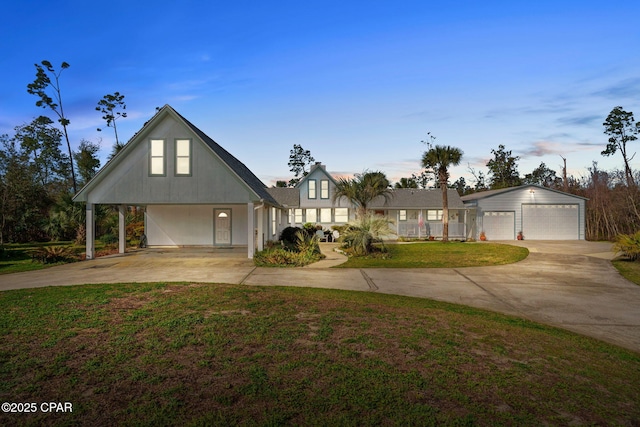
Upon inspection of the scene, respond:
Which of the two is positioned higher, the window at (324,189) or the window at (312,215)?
the window at (324,189)

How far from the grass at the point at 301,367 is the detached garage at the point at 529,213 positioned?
24.0m

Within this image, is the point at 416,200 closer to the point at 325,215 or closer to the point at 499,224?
the point at 499,224

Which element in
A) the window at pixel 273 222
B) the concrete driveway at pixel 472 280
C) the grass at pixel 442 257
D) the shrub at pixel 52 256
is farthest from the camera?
the window at pixel 273 222

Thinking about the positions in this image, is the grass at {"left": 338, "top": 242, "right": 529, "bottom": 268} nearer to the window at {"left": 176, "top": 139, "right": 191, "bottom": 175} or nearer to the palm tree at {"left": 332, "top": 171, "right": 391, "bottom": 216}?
the palm tree at {"left": 332, "top": 171, "right": 391, "bottom": 216}

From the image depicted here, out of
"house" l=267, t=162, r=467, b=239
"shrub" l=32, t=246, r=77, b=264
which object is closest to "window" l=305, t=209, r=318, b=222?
"house" l=267, t=162, r=467, b=239

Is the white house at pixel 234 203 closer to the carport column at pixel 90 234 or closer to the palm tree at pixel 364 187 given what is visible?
the carport column at pixel 90 234

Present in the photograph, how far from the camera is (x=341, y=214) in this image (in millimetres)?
29812

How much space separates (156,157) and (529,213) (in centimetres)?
2699

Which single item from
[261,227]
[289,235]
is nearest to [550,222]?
[289,235]

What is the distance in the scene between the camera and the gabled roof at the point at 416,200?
1189 inches

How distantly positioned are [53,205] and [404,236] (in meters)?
26.8

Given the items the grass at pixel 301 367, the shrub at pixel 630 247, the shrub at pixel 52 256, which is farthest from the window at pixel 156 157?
the shrub at pixel 630 247

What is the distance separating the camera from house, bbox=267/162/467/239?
29.3 m

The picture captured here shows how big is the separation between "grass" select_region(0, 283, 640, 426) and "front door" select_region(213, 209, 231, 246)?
1425 centimetres
